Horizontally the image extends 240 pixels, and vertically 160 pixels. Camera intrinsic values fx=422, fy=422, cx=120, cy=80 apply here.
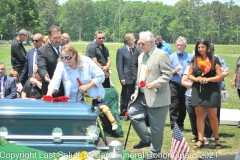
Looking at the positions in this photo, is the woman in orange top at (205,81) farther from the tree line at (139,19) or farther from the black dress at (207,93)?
the tree line at (139,19)

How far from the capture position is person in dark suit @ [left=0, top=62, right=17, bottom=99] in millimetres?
7844

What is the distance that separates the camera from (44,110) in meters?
4.81

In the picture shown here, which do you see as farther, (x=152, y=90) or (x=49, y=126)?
(x=152, y=90)

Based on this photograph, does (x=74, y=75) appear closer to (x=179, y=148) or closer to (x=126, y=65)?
(x=179, y=148)

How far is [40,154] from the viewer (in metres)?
4.50

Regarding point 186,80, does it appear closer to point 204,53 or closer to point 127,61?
point 204,53

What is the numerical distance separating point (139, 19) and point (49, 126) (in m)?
113

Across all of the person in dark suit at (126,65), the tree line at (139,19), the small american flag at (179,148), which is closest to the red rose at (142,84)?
the small american flag at (179,148)

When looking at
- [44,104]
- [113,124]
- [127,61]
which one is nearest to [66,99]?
[44,104]

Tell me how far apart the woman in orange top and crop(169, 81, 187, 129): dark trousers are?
1.48m

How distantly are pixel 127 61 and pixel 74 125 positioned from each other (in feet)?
16.3

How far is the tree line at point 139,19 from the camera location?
103625 mm

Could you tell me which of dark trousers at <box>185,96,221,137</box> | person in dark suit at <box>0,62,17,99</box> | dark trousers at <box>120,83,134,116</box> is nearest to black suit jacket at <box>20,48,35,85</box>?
person in dark suit at <box>0,62,17,99</box>

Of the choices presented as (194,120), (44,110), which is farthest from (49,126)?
(194,120)
